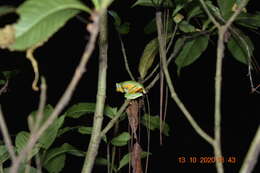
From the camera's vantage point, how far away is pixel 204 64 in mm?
2822

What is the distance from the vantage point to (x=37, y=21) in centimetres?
45

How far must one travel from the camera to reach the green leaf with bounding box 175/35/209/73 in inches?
40.5

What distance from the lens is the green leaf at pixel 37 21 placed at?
45 cm

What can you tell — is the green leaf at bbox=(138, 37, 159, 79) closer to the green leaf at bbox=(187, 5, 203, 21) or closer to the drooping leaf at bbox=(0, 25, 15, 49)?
the green leaf at bbox=(187, 5, 203, 21)

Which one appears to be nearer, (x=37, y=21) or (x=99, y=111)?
(x=37, y=21)

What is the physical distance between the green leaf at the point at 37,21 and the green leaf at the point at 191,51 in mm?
639

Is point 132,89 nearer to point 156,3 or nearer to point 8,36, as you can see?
point 156,3

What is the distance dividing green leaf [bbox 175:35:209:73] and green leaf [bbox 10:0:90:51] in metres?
0.64

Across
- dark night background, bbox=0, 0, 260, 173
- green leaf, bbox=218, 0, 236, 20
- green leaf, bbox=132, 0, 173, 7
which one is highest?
green leaf, bbox=132, 0, 173, 7

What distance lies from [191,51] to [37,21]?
2.23 ft

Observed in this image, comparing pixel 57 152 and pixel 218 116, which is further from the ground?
pixel 218 116
